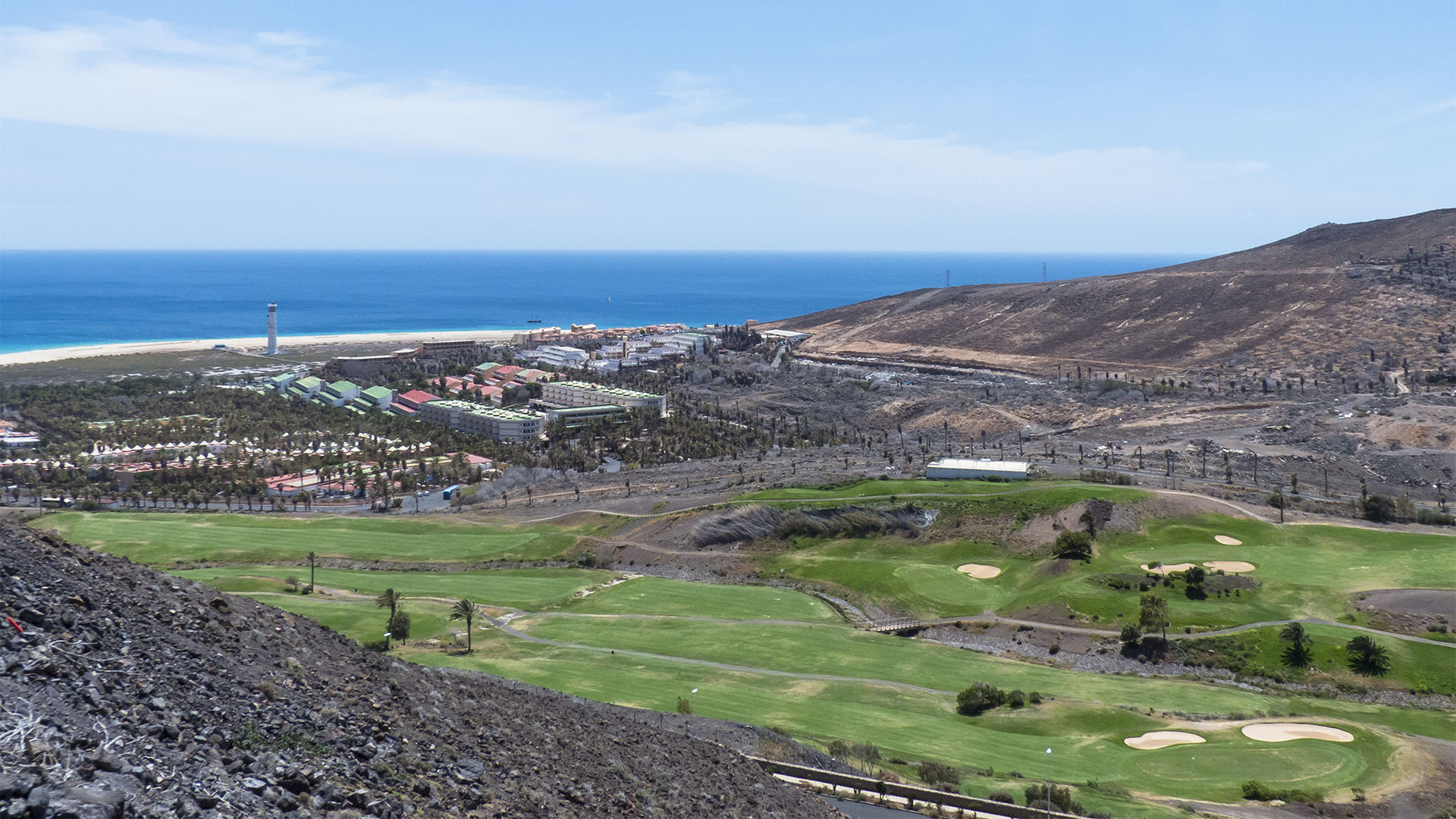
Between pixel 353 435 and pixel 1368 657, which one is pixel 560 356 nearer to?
pixel 353 435

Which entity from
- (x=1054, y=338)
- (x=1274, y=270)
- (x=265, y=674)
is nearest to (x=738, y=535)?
(x=265, y=674)

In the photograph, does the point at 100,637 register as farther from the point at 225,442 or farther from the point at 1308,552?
the point at 225,442

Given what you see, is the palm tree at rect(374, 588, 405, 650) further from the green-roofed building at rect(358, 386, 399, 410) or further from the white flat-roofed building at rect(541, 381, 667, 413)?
the green-roofed building at rect(358, 386, 399, 410)

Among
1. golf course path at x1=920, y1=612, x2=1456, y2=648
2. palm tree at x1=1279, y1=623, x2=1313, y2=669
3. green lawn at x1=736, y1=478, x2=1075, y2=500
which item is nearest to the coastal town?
green lawn at x1=736, y1=478, x2=1075, y2=500

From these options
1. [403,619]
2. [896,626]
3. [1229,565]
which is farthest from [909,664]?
[403,619]

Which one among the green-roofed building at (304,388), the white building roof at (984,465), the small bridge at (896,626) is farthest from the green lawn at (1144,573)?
the green-roofed building at (304,388)
